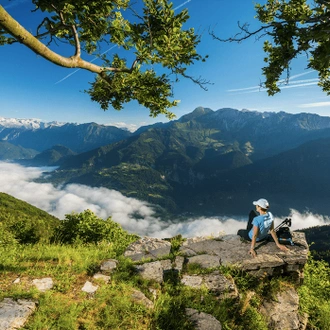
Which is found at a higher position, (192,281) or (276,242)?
(276,242)

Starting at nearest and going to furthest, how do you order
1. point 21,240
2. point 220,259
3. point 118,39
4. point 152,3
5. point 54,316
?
point 54,316 → point 152,3 → point 118,39 → point 220,259 → point 21,240

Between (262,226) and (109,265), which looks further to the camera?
(262,226)

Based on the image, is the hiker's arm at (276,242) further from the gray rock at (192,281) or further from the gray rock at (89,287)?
the gray rock at (89,287)

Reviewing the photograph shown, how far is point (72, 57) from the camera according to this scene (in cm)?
656

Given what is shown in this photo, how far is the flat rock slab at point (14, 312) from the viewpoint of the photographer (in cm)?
464

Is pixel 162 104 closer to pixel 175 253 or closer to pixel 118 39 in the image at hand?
pixel 118 39

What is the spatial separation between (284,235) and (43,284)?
32.2 ft

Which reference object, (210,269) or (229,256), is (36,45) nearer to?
(210,269)

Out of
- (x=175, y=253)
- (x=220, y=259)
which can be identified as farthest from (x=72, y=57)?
(x=220, y=259)

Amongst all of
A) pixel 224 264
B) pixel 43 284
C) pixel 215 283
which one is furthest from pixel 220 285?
pixel 43 284

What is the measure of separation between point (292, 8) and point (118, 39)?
9171 millimetres

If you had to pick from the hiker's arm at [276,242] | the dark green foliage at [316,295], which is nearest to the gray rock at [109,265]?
the hiker's arm at [276,242]

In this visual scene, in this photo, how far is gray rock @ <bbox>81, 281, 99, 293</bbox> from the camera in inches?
249

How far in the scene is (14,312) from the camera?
4.93 meters
